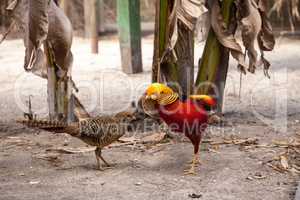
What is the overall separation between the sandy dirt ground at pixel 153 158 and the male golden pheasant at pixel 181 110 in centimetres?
29

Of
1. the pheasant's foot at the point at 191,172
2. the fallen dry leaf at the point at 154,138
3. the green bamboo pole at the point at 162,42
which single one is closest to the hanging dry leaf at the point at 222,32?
the green bamboo pole at the point at 162,42

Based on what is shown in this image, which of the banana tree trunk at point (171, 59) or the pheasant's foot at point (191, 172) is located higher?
the banana tree trunk at point (171, 59)

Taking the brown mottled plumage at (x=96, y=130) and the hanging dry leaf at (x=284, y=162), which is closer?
the brown mottled plumage at (x=96, y=130)

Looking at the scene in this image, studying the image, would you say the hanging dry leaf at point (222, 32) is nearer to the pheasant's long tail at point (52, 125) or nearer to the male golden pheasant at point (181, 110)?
the male golden pheasant at point (181, 110)

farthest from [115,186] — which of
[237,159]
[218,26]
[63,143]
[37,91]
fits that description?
[37,91]

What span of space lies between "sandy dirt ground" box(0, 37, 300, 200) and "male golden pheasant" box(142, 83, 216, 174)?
0.95 feet

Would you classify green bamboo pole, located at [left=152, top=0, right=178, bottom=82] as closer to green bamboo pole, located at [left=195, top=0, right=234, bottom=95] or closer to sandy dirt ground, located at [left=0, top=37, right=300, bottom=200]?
green bamboo pole, located at [left=195, top=0, right=234, bottom=95]

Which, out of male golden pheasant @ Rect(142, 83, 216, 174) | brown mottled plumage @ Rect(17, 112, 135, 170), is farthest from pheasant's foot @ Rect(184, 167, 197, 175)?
brown mottled plumage @ Rect(17, 112, 135, 170)

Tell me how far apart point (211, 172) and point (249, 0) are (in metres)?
1.60

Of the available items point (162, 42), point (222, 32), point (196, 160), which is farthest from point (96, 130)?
point (222, 32)

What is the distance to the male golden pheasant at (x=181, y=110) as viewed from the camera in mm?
Result: 3559

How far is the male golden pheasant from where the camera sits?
3.56 metres

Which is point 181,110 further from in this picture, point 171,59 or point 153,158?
point 171,59

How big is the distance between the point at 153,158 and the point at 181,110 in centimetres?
63
